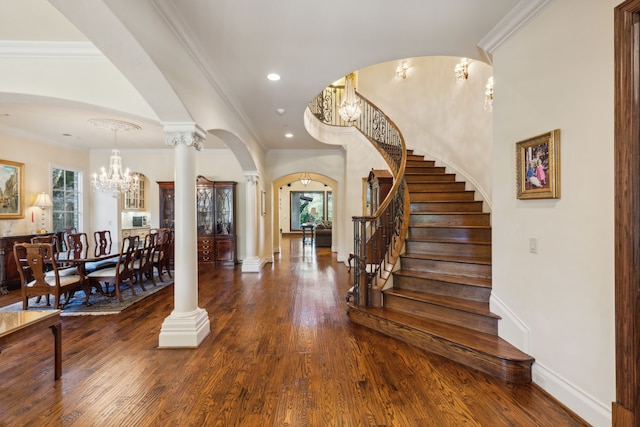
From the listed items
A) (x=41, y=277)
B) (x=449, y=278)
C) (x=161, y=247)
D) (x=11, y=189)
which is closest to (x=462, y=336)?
(x=449, y=278)

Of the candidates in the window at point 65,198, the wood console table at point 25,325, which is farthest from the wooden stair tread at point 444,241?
the window at point 65,198

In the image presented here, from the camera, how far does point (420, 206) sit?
449 centimetres

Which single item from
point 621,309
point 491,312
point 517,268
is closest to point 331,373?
point 491,312

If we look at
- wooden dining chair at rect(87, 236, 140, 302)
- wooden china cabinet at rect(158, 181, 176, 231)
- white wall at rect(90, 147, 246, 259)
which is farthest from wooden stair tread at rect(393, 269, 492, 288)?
wooden china cabinet at rect(158, 181, 176, 231)

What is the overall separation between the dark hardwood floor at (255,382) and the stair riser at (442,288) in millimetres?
718

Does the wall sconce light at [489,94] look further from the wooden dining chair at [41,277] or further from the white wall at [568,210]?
the wooden dining chair at [41,277]

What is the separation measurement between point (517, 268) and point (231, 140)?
415cm

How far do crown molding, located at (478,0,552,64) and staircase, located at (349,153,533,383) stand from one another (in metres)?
2.02

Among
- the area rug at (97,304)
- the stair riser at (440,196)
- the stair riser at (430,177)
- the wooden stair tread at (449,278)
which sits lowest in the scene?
the area rug at (97,304)

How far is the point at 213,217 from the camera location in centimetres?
741

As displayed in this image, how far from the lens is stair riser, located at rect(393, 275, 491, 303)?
2985 mm

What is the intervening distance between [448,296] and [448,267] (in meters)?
0.38

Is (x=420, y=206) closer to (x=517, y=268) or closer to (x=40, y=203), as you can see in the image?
(x=517, y=268)

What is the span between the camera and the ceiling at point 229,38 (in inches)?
81.8
